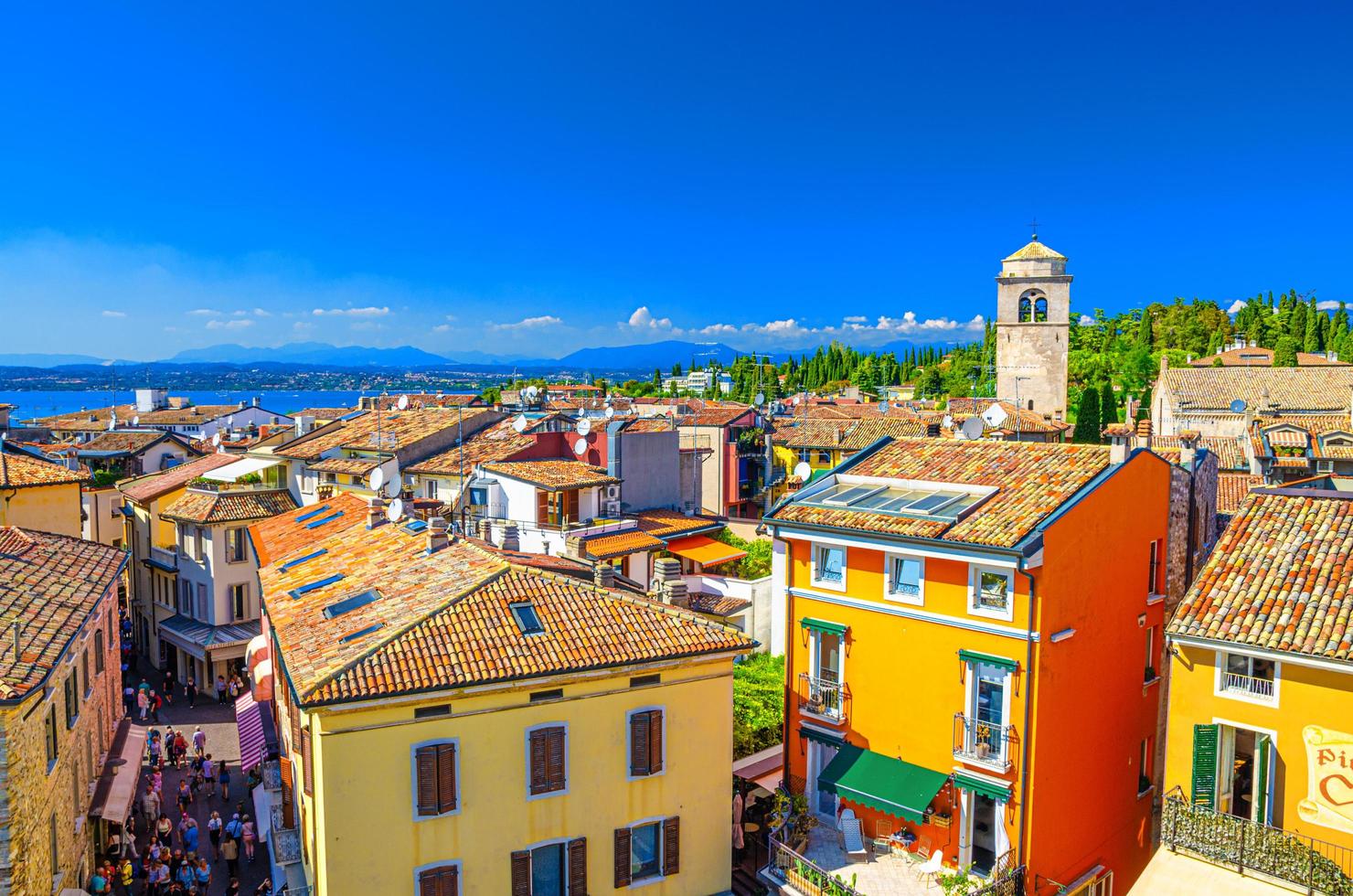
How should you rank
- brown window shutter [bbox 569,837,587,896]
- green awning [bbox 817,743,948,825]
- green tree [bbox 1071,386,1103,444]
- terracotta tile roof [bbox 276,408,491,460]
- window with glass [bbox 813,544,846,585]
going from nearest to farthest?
brown window shutter [bbox 569,837,587,896], green awning [bbox 817,743,948,825], window with glass [bbox 813,544,846,585], terracotta tile roof [bbox 276,408,491,460], green tree [bbox 1071,386,1103,444]

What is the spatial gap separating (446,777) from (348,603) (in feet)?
16.2

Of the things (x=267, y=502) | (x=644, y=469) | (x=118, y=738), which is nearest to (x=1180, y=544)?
(x=644, y=469)

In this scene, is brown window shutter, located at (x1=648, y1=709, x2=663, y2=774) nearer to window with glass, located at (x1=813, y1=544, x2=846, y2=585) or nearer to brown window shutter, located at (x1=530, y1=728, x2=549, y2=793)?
brown window shutter, located at (x1=530, y1=728, x2=549, y2=793)

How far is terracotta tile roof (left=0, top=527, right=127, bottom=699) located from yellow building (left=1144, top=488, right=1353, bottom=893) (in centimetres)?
1896

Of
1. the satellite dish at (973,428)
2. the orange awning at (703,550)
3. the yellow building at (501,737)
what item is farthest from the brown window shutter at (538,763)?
the orange awning at (703,550)

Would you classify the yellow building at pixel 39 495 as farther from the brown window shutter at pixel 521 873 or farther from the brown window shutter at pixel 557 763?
the brown window shutter at pixel 557 763

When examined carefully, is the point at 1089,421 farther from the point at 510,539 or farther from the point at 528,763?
the point at 528,763

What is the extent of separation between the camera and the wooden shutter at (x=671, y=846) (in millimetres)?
17844

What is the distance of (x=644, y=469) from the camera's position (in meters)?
42.1

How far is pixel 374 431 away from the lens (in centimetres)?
4231

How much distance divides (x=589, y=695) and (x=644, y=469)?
25.4 metres

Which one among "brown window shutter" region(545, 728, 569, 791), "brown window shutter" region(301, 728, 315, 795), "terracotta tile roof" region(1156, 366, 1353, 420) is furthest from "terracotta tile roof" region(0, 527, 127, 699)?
"terracotta tile roof" region(1156, 366, 1353, 420)

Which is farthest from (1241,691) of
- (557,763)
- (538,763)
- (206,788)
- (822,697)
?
(206,788)

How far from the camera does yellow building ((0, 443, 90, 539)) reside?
31.3 m
